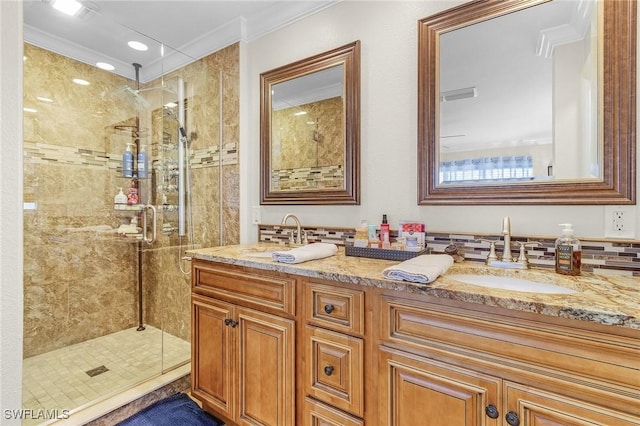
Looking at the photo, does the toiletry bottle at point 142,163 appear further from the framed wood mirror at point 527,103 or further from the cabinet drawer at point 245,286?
the framed wood mirror at point 527,103

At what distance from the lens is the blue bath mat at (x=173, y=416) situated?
A: 1625 mm

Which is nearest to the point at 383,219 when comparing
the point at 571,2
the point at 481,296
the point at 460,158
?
the point at 460,158

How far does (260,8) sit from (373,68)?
0.99m

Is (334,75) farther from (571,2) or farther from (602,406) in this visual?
(602,406)

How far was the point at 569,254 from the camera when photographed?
1158 millimetres

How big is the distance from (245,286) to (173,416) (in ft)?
2.96

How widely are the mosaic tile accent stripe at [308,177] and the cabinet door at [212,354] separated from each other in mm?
879

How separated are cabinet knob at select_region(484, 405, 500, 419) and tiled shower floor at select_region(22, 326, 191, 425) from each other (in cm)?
203

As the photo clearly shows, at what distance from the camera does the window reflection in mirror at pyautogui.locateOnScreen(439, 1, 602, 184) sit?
1245mm

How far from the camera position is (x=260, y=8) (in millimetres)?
2092

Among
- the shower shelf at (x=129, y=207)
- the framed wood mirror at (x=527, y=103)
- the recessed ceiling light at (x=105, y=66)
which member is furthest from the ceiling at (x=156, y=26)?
the shower shelf at (x=129, y=207)

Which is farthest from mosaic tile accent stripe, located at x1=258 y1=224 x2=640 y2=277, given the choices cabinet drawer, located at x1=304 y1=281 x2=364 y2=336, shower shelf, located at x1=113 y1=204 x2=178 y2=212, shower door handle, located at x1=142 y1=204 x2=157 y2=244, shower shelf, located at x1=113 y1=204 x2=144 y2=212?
shower shelf, located at x1=113 y1=204 x2=144 y2=212

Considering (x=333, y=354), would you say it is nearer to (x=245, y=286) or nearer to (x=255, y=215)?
(x=245, y=286)

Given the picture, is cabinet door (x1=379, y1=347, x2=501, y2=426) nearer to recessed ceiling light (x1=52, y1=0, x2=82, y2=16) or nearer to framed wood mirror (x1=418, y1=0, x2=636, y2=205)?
framed wood mirror (x1=418, y1=0, x2=636, y2=205)
